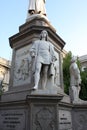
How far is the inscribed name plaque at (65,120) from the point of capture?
21.2 ft

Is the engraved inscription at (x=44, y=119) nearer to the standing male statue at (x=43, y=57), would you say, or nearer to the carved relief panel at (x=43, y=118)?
the carved relief panel at (x=43, y=118)

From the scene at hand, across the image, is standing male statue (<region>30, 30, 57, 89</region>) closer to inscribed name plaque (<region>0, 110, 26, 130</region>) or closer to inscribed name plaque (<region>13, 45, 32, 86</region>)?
inscribed name plaque (<region>13, 45, 32, 86</region>)

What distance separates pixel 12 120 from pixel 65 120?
2057 millimetres

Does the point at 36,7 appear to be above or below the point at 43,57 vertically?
above

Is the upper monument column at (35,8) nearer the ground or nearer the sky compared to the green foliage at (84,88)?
nearer the sky

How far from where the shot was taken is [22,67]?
8.00 metres

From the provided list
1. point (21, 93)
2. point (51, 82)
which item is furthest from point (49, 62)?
point (21, 93)

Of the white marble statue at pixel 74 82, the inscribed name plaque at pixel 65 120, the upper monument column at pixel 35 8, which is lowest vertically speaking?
the inscribed name plaque at pixel 65 120

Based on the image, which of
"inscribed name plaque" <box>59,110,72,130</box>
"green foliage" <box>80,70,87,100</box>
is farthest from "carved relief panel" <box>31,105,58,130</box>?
"green foliage" <box>80,70,87,100</box>

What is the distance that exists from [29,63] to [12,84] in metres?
1.33

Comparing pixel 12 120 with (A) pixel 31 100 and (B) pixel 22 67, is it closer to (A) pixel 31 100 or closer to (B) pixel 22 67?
(A) pixel 31 100

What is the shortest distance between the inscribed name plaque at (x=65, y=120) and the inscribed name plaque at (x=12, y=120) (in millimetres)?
1343

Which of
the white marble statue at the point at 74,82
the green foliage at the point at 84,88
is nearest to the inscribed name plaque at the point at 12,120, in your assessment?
the white marble statue at the point at 74,82

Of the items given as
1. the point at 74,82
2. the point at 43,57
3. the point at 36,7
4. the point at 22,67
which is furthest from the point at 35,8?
the point at 74,82
